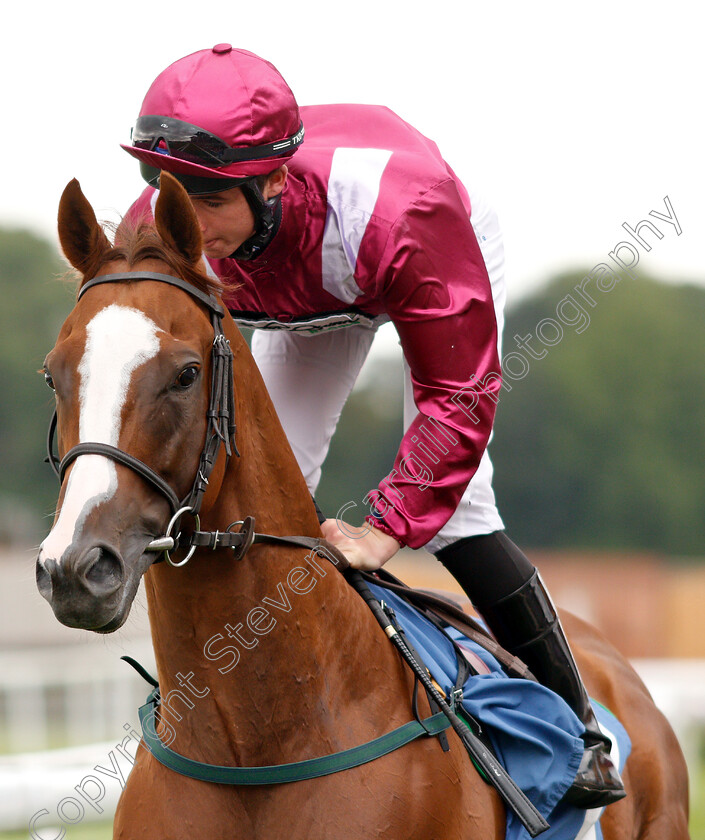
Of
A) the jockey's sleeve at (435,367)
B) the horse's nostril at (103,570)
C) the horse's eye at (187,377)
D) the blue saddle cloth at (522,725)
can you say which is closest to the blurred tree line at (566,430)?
the blue saddle cloth at (522,725)

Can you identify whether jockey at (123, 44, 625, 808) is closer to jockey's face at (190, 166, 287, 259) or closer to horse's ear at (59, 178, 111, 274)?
jockey's face at (190, 166, 287, 259)

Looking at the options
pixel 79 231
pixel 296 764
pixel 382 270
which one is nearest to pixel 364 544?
pixel 296 764

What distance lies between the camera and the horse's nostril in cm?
211

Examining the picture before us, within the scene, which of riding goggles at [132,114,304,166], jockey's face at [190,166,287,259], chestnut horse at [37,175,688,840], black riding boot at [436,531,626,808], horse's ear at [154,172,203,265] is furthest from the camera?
black riding boot at [436,531,626,808]

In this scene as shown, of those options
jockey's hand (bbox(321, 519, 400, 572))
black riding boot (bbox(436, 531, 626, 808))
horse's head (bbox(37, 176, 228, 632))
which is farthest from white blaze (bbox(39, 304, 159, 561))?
black riding boot (bbox(436, 531, 626, 808))

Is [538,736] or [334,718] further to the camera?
[538,736]

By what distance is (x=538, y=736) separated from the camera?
301 cm

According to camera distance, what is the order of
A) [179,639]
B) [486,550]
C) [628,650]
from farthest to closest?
1. [628,650]
2. [486,550]
3. [179,639]

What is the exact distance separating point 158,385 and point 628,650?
18036 mm

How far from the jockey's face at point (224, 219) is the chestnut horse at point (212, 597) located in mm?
348

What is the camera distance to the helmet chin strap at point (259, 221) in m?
2.87

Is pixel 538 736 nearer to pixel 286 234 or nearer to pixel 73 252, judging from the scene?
pixel 286 234

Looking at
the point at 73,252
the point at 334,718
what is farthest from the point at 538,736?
the point at 73,252

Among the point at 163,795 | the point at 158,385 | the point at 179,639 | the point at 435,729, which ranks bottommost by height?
the point at 163,795
